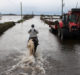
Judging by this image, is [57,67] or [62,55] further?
[62,55]

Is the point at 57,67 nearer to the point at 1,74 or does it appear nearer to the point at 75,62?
the point at 75,62

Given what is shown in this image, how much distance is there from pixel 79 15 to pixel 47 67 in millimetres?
9542

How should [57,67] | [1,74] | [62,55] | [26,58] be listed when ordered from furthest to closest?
[62,55]
[26,58]
[57,67]
[1,74]

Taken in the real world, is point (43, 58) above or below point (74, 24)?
below

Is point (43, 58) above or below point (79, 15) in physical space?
below

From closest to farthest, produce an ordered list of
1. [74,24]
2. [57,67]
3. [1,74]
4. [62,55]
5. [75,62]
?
1. [1,74]
2. [57,67]
3. [75,62]
4. [62,55]
5. [74,24]

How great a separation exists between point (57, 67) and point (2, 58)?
316cm

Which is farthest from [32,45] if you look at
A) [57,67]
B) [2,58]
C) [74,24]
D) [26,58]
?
[74,24]

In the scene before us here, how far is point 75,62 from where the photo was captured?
9.41 meters

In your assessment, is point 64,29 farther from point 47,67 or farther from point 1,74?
point 1,74

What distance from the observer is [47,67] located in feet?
27.9

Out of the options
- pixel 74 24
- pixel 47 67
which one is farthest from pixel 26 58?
pixel 74 24

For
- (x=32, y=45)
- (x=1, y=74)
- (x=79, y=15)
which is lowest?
(x=1, y=74)

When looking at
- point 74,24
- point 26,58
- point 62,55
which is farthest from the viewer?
point 74,24
